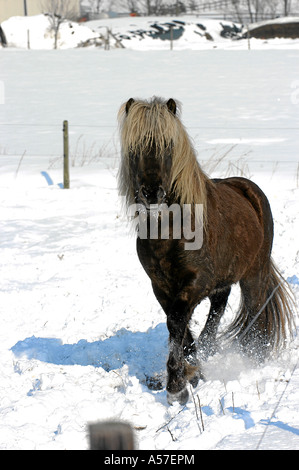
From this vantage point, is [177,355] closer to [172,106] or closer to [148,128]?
[148,128]

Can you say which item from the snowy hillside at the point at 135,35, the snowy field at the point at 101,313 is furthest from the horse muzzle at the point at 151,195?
the snowy hillside at the point at 135,35

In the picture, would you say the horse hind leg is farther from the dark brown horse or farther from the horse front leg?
the horse front leg

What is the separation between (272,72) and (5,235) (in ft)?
57.5

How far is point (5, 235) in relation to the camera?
8.52m

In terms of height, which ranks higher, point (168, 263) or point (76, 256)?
point (168, 263)

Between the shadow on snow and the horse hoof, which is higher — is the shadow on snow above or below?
below

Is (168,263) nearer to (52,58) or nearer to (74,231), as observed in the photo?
(74,231)

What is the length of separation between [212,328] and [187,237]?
135cm

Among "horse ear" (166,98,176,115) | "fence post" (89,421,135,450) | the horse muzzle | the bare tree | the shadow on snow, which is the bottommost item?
the shadow on snow

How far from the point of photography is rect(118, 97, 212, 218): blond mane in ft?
11.9

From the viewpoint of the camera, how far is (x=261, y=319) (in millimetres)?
5066

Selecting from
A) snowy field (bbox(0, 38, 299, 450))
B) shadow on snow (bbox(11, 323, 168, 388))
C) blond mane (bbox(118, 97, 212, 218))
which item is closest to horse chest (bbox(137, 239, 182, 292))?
blond mane (bbox(118, 97, 212, 218))

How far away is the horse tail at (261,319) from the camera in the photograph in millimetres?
4965
